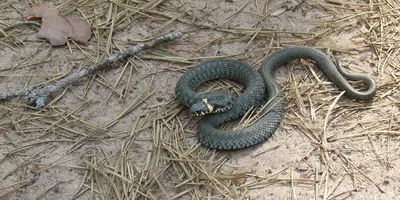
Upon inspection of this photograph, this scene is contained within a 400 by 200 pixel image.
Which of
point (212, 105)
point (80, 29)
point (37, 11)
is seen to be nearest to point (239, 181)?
point (212, 105)

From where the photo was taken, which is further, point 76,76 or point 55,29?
point 55,29

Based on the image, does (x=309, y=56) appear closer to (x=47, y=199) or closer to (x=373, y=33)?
(x=373, y=33)

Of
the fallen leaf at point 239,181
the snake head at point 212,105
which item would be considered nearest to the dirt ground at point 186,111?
the fallen leaf at point 239,181

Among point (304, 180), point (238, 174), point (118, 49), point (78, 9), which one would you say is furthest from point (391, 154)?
point (78, 9)

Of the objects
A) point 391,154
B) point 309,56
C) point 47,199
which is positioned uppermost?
point 309,56

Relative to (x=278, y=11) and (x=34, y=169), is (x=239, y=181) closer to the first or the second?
(x=34, y=169)

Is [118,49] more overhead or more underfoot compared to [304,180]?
more overhead
